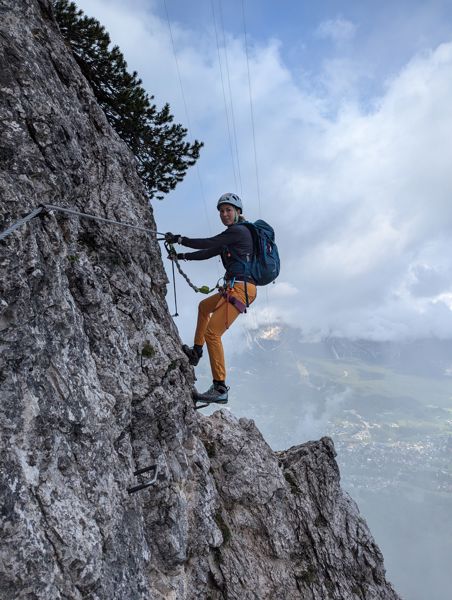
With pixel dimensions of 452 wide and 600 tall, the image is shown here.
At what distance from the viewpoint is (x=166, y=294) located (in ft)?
44.2

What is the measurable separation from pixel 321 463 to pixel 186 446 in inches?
249

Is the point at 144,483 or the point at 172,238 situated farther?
the point at 172,238

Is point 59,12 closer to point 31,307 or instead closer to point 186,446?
point 31,307

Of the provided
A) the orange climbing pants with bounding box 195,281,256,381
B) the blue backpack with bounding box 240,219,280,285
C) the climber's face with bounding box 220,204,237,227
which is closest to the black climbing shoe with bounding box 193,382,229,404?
the orange climbing pants with bounding box 195,281,256,381

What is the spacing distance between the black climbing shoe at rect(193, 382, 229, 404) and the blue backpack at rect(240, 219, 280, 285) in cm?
363

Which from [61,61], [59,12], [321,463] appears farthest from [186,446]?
[59,12]

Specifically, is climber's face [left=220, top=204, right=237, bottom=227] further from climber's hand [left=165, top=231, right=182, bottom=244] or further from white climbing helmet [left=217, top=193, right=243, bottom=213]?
climber's hand [left=165, top=231, right=182, bottom=244]

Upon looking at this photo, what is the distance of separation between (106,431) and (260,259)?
282 inches

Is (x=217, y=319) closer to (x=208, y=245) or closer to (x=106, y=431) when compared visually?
(x=208, y=245)

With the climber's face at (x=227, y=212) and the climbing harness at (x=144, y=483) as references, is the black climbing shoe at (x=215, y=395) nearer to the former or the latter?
the climbing harness at (x=144, y=483)

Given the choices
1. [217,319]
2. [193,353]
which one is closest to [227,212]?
[217,319]

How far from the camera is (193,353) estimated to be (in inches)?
525

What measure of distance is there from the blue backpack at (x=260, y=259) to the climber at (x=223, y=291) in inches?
8.5

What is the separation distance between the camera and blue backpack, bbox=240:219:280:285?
12.6 metres
